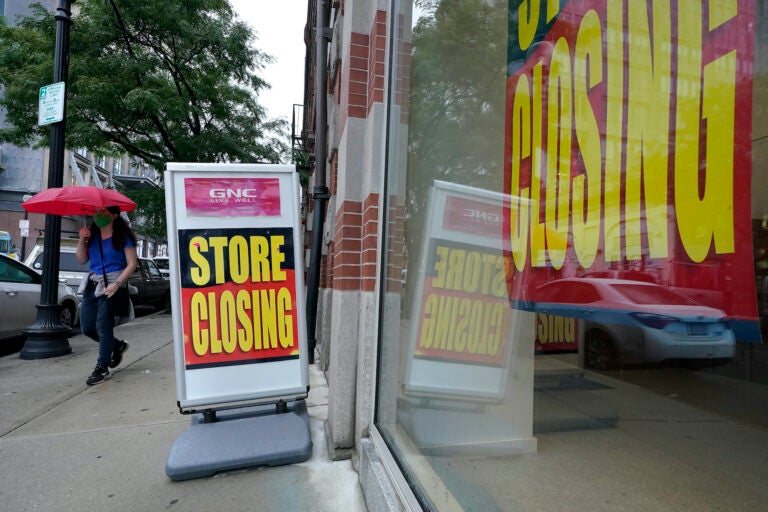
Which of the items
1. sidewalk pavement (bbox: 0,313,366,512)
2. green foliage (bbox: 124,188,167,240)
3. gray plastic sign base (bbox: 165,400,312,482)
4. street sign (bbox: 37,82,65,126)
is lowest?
sidewalk pavement (bbox: 0,313,366,512)

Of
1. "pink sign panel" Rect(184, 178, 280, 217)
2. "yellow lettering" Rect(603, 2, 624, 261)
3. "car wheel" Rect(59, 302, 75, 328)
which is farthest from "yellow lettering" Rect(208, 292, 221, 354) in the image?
"car wheel" Rect(59, 302, 75, 328)

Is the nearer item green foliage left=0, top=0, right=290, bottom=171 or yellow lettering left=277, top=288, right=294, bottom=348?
yellow lettering left=277, top=288, right=294, bottom=348

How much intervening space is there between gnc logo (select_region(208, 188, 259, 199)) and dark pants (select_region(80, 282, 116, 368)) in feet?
7.25

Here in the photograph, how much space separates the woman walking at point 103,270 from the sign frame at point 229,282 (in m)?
1.83

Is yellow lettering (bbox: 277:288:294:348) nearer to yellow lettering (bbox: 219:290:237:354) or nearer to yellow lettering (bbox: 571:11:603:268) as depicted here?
yellow lettering (bbox: 219:290:237:354)

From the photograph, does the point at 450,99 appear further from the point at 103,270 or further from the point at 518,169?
the point at 103,270

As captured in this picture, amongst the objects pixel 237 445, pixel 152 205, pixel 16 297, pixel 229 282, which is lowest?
pixel 237 445

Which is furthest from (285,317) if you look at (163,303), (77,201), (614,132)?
(163,303)

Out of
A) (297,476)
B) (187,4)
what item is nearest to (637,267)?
(297,476)

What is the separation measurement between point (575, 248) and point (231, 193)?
2.70 m

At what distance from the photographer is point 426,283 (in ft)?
9.00

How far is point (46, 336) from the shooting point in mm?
6125

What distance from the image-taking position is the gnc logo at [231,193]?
3350mm

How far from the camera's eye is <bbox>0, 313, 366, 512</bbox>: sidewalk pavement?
249cm
